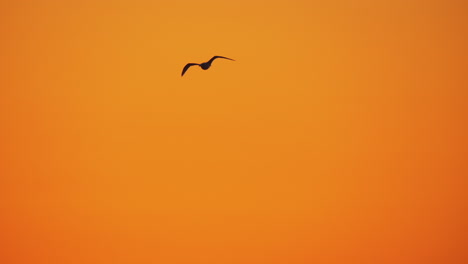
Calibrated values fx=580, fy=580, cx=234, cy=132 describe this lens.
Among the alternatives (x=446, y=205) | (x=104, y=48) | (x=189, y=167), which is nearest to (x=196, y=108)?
(x=189, y=167)

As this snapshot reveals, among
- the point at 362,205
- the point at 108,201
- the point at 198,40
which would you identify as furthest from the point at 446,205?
the point at 108,201

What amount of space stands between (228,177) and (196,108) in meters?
0.31

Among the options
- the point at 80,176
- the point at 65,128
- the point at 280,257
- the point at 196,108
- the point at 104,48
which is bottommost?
the point at 280,257

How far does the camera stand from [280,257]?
2.39 meters

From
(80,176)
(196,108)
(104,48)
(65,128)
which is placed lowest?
(80,176)

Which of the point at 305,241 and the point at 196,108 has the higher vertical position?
the point at 196,108

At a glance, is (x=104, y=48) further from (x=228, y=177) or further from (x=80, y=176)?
(x=228, y=177)

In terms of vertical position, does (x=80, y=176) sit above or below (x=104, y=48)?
below

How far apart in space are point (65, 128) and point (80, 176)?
20 cm

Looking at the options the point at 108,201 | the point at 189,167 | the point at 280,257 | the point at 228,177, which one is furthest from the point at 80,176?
the point at 280,257

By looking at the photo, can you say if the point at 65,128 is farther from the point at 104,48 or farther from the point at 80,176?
→ the point at 104,48

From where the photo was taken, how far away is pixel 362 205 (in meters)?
2.39

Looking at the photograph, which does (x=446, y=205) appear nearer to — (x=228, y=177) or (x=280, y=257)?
(x=280, y=257)

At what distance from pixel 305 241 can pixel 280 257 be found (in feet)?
0.40
